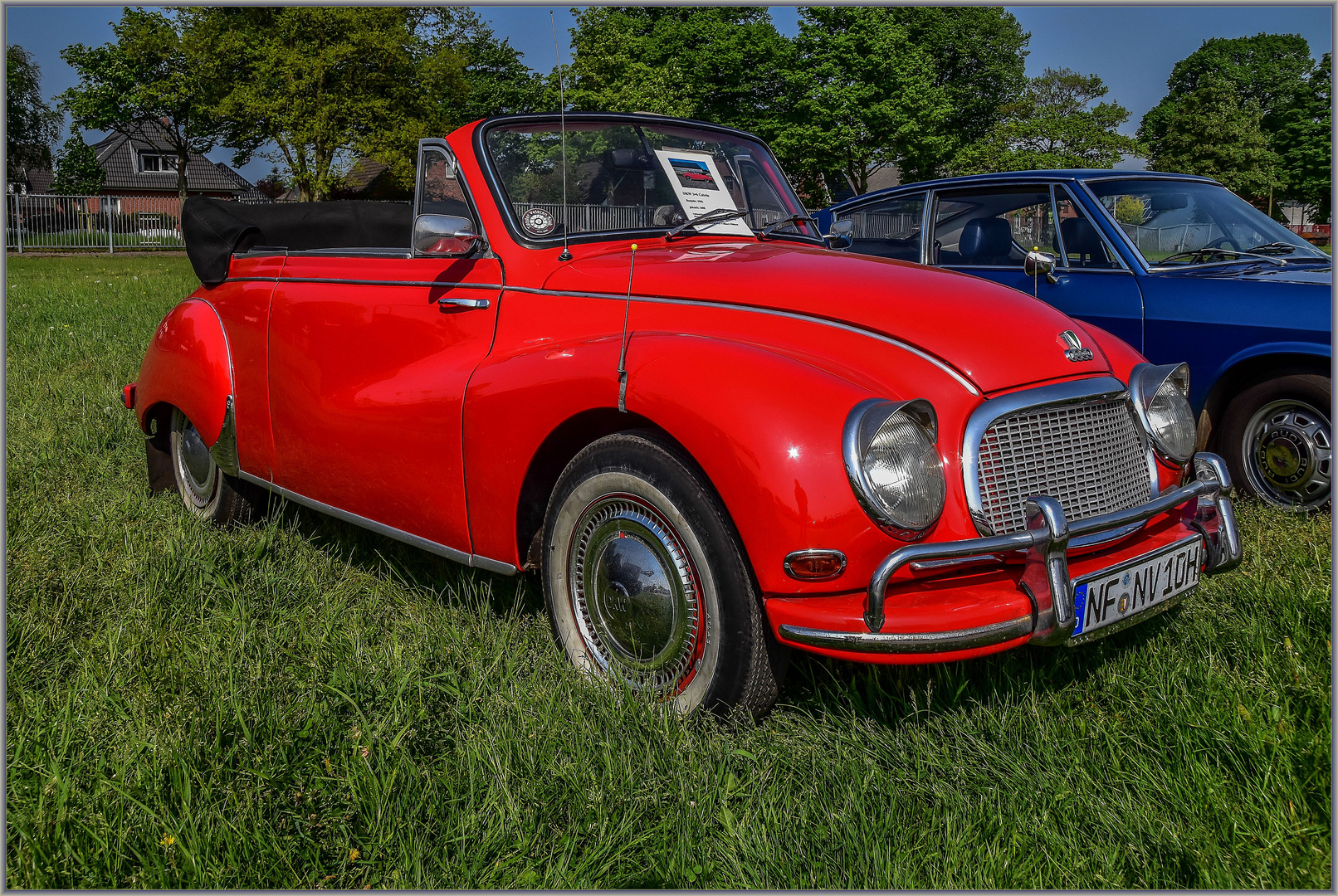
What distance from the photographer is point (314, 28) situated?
33.6 meters

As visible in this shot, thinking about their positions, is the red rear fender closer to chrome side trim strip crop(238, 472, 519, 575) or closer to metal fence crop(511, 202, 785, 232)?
chrome side trim strip crop(238, 472, 519, 575)

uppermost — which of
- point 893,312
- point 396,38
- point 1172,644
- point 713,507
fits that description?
point 396,38

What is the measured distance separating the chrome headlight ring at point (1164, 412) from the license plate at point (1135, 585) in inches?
11.3

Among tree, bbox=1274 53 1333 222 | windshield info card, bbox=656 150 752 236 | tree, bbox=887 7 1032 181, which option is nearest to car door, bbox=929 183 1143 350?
windshield info card, bbox=656 150 752 236

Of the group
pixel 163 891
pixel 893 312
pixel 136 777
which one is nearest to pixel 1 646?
pixel 136 777

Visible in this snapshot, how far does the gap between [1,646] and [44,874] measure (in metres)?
1.12

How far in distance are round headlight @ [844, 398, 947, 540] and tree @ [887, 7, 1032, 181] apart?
58.9m

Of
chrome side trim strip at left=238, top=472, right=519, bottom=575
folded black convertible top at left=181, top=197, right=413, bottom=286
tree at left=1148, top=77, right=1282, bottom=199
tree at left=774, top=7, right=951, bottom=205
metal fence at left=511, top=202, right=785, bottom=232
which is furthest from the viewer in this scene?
tree at left=1148, top=77, right=1282, bottom=199

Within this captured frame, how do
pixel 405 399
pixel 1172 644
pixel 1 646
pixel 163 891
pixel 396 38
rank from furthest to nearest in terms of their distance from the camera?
pixel 396 38 < pixel 405 399 < pixel 1172 644 < pixel 1 646 < pixel 163 891

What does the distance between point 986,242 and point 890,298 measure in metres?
3.60

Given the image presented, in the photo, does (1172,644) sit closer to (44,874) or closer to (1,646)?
(44,874)

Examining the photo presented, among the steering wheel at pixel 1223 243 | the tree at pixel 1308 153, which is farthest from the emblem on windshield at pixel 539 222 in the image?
the tree at pixel 1308 153

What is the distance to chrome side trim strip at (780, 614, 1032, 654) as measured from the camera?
216cm

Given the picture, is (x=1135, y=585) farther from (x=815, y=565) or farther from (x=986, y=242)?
(x=986, y=242)
